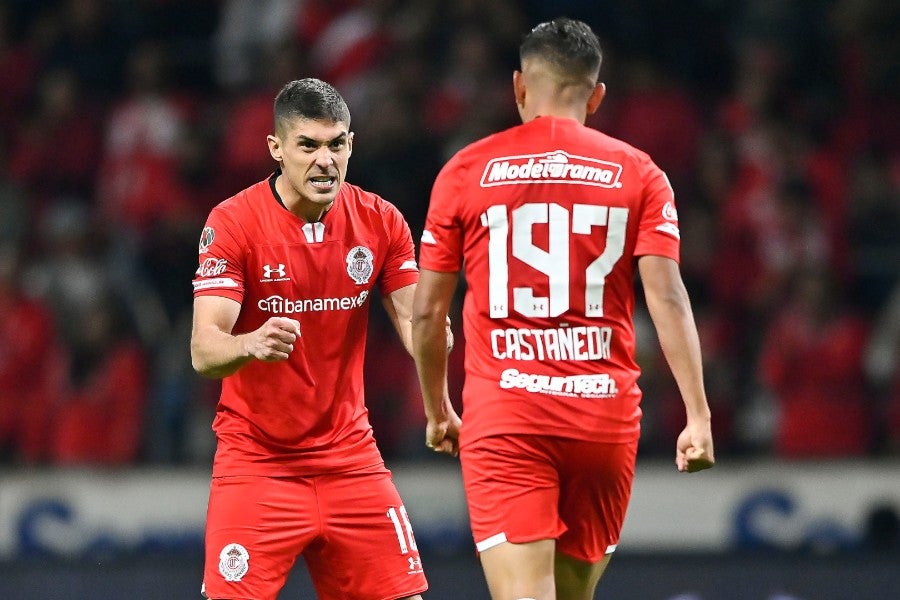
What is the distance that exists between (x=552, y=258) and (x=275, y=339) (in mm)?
825

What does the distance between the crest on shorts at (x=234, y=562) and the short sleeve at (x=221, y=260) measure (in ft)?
2.58

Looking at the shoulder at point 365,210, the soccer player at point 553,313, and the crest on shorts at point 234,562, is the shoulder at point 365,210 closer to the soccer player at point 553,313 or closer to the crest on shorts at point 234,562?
the soccer player at point 553,313

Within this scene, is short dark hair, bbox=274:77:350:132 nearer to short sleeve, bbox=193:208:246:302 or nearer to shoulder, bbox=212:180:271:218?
shoulder, bbox=212:180:271:218

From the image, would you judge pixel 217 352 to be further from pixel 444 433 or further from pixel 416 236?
pixel 416 236

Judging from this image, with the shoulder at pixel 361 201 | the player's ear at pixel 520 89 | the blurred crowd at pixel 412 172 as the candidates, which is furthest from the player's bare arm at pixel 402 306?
the blurred crowd at pixel 412 172

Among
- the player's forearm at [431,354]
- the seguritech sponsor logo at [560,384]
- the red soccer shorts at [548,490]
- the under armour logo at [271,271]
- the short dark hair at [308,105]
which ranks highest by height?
the short dark hair at [308,105]

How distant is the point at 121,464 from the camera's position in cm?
853

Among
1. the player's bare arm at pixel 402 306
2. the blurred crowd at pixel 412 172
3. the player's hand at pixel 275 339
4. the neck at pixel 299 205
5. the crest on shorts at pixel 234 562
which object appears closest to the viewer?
the player's hand at pixel 275 339

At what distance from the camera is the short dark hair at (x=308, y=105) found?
4926 millimetres

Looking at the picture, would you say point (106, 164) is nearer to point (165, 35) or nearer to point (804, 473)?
point (165, 35)

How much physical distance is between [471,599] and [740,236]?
3.06 metres

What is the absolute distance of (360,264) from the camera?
5098 mm

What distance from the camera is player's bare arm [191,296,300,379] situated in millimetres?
4344

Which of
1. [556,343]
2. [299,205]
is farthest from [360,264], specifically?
[556,343]
